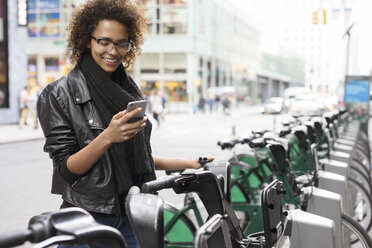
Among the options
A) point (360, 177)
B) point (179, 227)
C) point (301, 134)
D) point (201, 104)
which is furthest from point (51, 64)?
point (179, 227)

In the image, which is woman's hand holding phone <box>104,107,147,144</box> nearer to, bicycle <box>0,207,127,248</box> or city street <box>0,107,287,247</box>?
bicycle <box>0,207,127,248</box>

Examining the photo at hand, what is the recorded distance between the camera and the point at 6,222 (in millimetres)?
6098

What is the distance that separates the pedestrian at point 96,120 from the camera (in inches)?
85.4

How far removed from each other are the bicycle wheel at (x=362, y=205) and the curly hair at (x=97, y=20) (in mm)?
3469

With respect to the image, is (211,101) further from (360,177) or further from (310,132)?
(310,132)

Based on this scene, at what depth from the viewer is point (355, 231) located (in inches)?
149

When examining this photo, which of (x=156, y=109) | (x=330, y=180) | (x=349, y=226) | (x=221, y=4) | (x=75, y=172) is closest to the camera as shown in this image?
(x=75, y=172)

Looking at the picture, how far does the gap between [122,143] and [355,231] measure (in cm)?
216

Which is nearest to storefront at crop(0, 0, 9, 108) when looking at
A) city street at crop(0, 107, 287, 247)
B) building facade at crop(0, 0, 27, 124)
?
building facade at crop(0, 0, 27, 124)

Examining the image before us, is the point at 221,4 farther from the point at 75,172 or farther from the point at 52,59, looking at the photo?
the point at 75,172

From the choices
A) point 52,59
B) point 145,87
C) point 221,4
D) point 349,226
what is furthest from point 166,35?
point 349,226

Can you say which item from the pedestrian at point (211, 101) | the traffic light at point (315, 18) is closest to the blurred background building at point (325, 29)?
the traffic light at point (315, 18)

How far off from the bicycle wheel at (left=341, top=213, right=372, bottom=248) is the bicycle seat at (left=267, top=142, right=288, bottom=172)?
1.78 feet

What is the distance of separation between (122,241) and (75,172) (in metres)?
1.02
